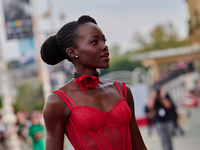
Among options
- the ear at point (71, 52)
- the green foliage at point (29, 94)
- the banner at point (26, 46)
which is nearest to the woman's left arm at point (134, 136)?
the ear at point (71, 52)

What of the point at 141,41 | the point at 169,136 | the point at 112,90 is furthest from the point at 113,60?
the point at 112,90

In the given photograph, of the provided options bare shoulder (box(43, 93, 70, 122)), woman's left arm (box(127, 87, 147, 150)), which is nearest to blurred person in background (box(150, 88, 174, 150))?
woman's left arm (box(127, 87, 147, 150))

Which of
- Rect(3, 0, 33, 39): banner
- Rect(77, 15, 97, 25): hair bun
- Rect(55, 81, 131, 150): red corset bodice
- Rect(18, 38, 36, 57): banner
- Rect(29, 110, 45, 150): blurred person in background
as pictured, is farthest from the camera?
Rect(18, 38, 36, 57): banner

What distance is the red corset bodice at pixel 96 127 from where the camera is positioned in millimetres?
2371

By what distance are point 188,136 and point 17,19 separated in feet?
31.9

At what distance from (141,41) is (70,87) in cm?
7536

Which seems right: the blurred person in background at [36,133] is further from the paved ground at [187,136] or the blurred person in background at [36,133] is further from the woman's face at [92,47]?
the woman's face at [92,47]

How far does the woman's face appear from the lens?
248cm

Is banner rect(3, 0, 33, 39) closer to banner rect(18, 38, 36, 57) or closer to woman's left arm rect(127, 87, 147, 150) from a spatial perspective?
banner rect(18, 38, 36, 57)

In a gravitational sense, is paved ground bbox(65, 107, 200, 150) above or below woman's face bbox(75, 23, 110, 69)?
below

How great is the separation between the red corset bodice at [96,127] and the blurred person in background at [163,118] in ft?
21.2

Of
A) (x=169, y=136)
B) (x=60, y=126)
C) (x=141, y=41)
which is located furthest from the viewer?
(x=141, y=41)

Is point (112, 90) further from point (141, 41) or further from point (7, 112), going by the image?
point (141, 41)

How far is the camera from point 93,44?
2479 mm
